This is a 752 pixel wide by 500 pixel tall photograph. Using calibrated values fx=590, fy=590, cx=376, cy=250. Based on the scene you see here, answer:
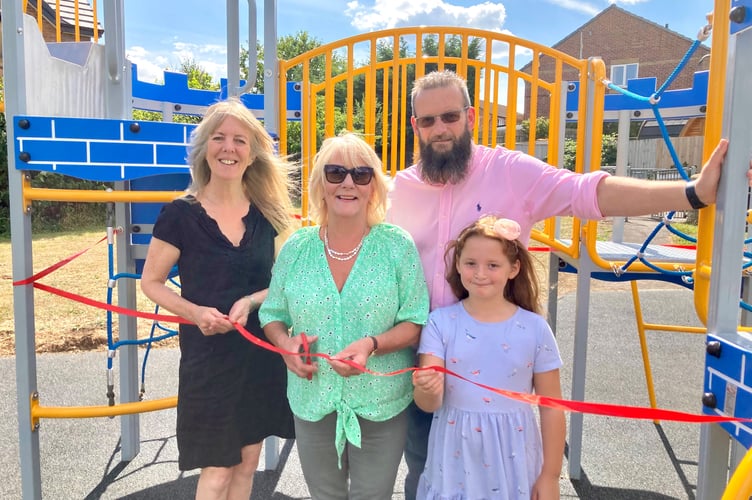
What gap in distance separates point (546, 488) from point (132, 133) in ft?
6.94

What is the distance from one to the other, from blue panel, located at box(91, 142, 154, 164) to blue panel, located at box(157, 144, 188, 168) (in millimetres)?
55

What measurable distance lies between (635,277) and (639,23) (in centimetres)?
3620

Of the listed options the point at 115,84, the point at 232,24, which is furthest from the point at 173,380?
the point at 232,24

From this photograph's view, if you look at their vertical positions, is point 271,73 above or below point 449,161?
above

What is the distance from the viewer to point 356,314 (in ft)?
5.90

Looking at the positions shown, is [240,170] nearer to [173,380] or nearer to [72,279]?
[173,380]

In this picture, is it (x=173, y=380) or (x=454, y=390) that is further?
(x=173, y=380)

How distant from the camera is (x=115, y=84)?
3.15m

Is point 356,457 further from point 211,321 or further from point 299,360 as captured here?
point 211,321

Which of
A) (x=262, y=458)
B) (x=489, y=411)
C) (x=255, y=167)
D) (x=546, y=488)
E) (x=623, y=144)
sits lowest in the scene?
(x=262, y=458)

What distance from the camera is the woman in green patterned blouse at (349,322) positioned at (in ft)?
5.90

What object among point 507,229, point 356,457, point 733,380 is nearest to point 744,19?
point 507,229

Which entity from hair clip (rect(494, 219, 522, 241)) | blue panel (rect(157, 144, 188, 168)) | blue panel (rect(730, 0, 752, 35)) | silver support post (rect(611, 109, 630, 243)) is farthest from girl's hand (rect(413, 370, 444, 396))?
silver support post (rect(611, 109, 630, 243))

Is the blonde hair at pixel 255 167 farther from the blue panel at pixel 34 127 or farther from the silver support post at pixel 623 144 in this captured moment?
the silver support post at pixel 623 144
